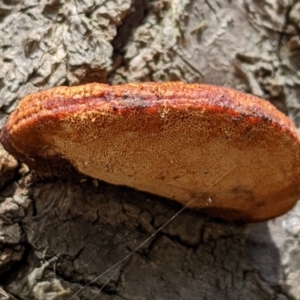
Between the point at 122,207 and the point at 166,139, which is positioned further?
the point at 122,207

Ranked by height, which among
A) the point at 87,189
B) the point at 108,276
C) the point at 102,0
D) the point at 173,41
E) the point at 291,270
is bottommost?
the point at 291,270

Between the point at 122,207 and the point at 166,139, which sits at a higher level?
the point at 166,139

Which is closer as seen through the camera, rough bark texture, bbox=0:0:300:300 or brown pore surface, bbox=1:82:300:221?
brown pore surface, bbox=1:82:300:221

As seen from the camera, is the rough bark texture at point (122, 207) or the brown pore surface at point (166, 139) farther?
the rough bark texture at point (122, 207)

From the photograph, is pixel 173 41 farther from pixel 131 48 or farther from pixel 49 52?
pixel 49 52

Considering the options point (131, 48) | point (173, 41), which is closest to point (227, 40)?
point (173, 41)
